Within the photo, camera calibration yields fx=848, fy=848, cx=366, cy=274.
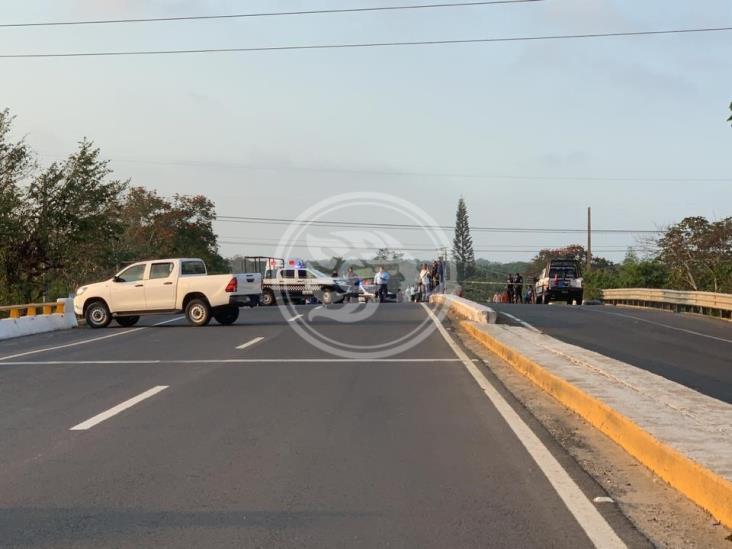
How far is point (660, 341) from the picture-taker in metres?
18.8

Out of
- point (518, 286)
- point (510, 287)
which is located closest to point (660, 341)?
point (518, 286)

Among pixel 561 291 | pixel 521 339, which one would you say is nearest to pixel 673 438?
pixel 521 339

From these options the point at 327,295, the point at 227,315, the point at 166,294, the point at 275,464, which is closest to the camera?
the point at 275,464

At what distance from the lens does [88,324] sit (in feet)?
81.5

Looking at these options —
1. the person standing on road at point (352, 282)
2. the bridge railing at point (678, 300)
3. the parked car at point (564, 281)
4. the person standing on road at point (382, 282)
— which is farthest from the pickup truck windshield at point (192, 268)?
the parked car at point (564, 281)

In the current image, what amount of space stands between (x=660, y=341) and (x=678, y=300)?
639 inches


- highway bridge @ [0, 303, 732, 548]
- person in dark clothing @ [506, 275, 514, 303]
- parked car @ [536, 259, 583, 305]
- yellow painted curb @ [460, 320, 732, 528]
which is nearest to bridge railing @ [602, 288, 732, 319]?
parked car @ [536, 259, 583, 305]

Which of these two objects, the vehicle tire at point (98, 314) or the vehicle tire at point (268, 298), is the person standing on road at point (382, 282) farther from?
the vehicle tire at point (98, 314)

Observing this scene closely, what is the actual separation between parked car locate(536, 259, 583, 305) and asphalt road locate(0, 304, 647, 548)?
111 feet

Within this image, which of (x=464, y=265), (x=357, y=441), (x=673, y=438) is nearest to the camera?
(x=673, y=438)

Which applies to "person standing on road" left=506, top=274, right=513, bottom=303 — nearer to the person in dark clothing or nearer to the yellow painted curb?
the person in dark clothing

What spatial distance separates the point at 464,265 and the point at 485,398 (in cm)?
9892

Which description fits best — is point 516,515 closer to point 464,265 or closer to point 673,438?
point 673,438

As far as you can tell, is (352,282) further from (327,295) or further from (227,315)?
(227,315)
